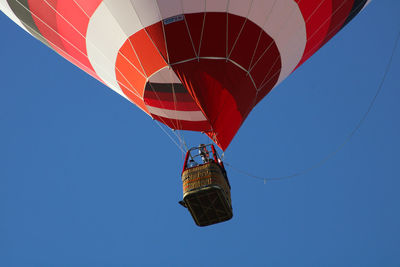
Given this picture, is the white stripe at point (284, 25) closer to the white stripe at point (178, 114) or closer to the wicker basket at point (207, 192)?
the white stripe at point (178, 114)

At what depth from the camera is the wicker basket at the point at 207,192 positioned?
30.0 feet

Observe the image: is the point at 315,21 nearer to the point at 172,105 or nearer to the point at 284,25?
the point at 284,25

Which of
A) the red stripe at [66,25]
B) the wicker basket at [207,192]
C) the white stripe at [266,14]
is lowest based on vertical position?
the wicker basket at [207,192]

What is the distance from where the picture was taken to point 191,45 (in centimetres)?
964

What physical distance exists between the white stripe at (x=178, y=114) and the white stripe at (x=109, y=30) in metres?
0.88

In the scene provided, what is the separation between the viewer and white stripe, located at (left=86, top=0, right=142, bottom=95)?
9578 mm

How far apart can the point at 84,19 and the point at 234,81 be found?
101 inches

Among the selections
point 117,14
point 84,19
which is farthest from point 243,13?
point 84,19

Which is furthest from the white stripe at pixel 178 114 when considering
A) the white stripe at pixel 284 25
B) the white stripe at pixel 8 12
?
the white stripe at pixel 8 12

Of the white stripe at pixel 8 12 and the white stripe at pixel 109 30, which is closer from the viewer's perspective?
the white stripe at pixel 109 30

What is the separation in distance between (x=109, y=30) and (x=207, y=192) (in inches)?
117

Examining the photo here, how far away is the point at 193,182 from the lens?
9234mm

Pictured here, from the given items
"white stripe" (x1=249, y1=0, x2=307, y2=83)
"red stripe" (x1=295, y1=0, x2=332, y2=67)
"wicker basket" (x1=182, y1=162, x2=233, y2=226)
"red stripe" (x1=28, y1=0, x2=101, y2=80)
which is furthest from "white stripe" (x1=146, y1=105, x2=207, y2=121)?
"red stripe" (x1=295, y1=0, x2=332, y2=67)

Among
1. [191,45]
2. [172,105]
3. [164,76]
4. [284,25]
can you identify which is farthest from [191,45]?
[284,25]
